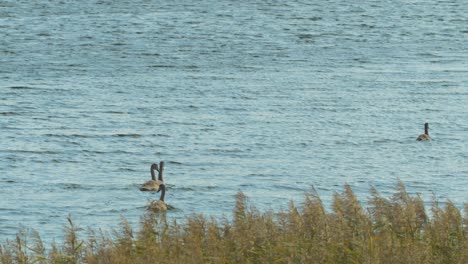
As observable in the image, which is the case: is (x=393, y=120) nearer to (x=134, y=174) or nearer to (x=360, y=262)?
(x=134, y=174)

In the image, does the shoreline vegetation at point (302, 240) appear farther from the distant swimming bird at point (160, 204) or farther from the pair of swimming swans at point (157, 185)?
the pair of swimming swans at point (157, 185)

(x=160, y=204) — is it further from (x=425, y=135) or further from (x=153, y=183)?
(x=425, y=135)

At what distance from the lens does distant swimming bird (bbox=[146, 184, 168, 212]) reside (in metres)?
24.4

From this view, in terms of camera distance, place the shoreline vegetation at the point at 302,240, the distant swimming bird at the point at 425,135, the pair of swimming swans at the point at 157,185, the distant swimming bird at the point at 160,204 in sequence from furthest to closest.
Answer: the distant swimming bird at the point at 425,135 < the pair of swimming swans at the point at 157,185 < the distant swimming bird at the point at 160,204 < the shoreline vegetation at the point at 302,240

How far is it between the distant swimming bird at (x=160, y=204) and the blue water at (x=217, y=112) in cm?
51

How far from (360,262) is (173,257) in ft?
7.11

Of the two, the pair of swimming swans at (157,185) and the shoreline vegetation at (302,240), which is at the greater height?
the pair of swimming swans at (157,185)

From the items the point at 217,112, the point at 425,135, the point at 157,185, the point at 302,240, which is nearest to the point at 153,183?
the point at 157,185

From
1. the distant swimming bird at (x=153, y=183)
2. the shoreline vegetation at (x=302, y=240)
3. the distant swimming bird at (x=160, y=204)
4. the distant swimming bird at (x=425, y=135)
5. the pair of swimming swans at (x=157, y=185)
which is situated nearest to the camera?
the shoreline vegetation at (x=302, y=240)

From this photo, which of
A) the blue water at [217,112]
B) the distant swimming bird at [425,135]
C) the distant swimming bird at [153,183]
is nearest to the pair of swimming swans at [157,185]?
the distant swimming bird at [153,183]

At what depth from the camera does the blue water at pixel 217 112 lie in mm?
29453

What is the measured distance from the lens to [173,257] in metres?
14.6

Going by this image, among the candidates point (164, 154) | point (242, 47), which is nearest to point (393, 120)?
point (164, 154)

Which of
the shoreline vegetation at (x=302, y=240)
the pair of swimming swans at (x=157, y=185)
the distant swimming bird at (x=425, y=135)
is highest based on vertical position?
the distant swimming bird at (x=425, y=135)
